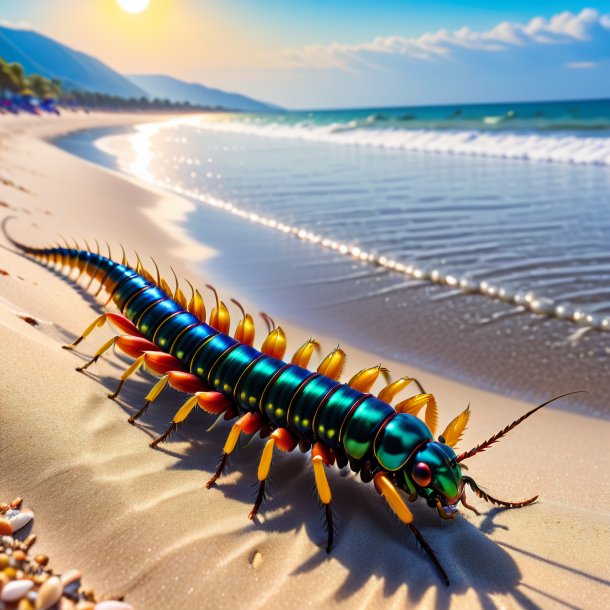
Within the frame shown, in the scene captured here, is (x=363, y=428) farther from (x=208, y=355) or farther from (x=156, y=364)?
(x=156, y=364)

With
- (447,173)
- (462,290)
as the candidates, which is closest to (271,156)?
(447,173)

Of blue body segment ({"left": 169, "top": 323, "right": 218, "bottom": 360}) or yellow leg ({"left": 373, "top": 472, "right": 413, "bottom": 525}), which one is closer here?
yellow leg ({"left": 373, "top": 472, "right": 413, "bottom": 525})

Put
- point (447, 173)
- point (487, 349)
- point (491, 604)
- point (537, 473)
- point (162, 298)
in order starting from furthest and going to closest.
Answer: point (447, 173), point (487, 349), point (162, 298), point (537, 473), point (491, 604)

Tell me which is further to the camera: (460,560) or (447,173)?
(447,173)

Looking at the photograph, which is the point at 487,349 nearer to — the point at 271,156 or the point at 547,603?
the point at 547,603

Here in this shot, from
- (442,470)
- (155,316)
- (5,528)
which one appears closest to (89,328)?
(155,316)

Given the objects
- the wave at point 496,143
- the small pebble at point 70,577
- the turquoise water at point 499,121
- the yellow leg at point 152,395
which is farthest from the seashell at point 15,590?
the turquoise water at point 499,121

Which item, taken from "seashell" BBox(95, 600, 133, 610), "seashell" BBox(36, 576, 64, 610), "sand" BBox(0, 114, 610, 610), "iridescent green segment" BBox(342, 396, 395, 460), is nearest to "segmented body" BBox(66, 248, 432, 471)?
"iridescent green segment" BBox(342, 396, 395, 460)

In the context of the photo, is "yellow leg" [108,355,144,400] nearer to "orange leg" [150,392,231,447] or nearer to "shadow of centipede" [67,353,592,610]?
"shadow of centipede" [67,353,592,610]
